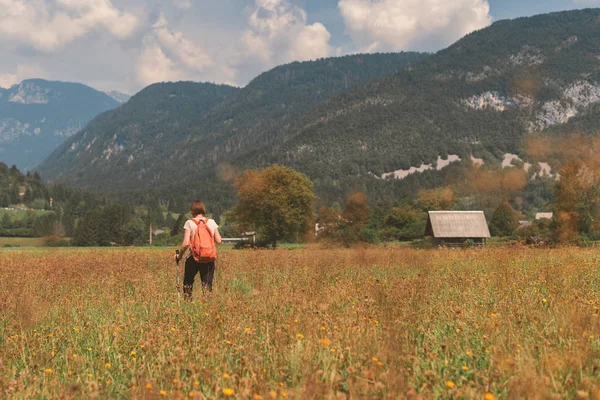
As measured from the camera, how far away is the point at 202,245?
8.70 metres

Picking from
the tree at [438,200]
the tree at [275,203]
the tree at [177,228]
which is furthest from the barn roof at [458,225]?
the tree at [177,228]

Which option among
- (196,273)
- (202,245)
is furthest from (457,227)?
(202,245)

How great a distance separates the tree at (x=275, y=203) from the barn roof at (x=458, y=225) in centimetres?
1408

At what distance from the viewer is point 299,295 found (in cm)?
755

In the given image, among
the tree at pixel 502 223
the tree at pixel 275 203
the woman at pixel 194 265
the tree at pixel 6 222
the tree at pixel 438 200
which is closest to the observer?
the woman at pixel 194 265

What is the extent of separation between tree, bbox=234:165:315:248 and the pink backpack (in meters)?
43.1

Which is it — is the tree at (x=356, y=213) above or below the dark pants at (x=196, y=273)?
above

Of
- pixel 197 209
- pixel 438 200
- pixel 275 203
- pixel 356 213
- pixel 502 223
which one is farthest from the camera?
pixel 438 200

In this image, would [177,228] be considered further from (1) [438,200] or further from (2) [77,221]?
(1) [438,200]

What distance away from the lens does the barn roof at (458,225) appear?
53850mm

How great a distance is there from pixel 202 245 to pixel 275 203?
142 feet

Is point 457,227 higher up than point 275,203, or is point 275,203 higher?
point 275,203

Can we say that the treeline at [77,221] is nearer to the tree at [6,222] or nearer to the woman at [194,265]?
the tree at [6,222]

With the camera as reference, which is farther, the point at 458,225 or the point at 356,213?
the point at 356,213
